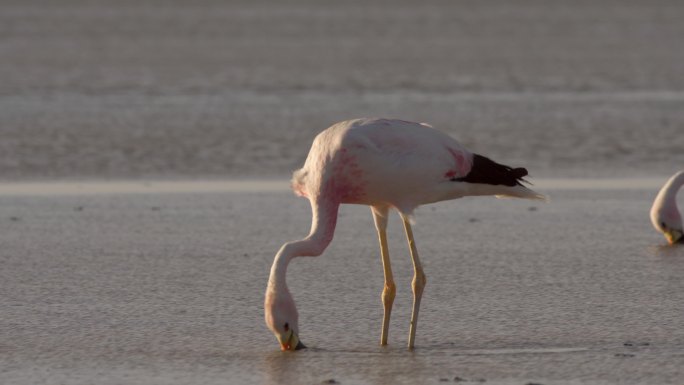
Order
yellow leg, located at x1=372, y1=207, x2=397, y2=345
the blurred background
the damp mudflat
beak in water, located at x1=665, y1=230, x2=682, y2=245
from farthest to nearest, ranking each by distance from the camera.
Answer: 1. the blurred background
2. beak in water, located at x1=665, y1=230, x2=682, y2=245
3. yellow leg, located at x1=372, y1=207, x2=397, y2=345
4. the damp mudflat

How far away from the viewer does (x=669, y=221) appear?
30.8 ft

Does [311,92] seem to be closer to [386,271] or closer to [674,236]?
[674,236]

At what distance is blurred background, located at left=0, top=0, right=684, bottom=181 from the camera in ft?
44.1

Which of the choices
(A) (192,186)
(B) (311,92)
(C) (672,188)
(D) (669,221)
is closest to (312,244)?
(D) (669,221)

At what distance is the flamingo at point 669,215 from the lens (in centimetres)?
937

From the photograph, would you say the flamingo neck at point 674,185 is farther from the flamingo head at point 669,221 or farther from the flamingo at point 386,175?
the flamingo at point 386,175

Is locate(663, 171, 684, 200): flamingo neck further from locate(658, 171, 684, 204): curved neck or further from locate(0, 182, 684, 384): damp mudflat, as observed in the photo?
locate(0, 182, 684, 384): damp mudflat

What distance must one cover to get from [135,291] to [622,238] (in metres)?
3.40

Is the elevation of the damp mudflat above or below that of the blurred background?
above

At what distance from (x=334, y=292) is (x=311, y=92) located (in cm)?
1242

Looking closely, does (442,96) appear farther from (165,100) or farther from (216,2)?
(216,2)

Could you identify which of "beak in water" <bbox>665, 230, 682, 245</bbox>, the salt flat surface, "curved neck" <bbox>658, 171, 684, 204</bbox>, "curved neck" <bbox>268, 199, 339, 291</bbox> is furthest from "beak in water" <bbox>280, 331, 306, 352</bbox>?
the salt flat surface

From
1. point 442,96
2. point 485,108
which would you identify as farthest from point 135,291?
point 442,96

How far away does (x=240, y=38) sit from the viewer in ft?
109
